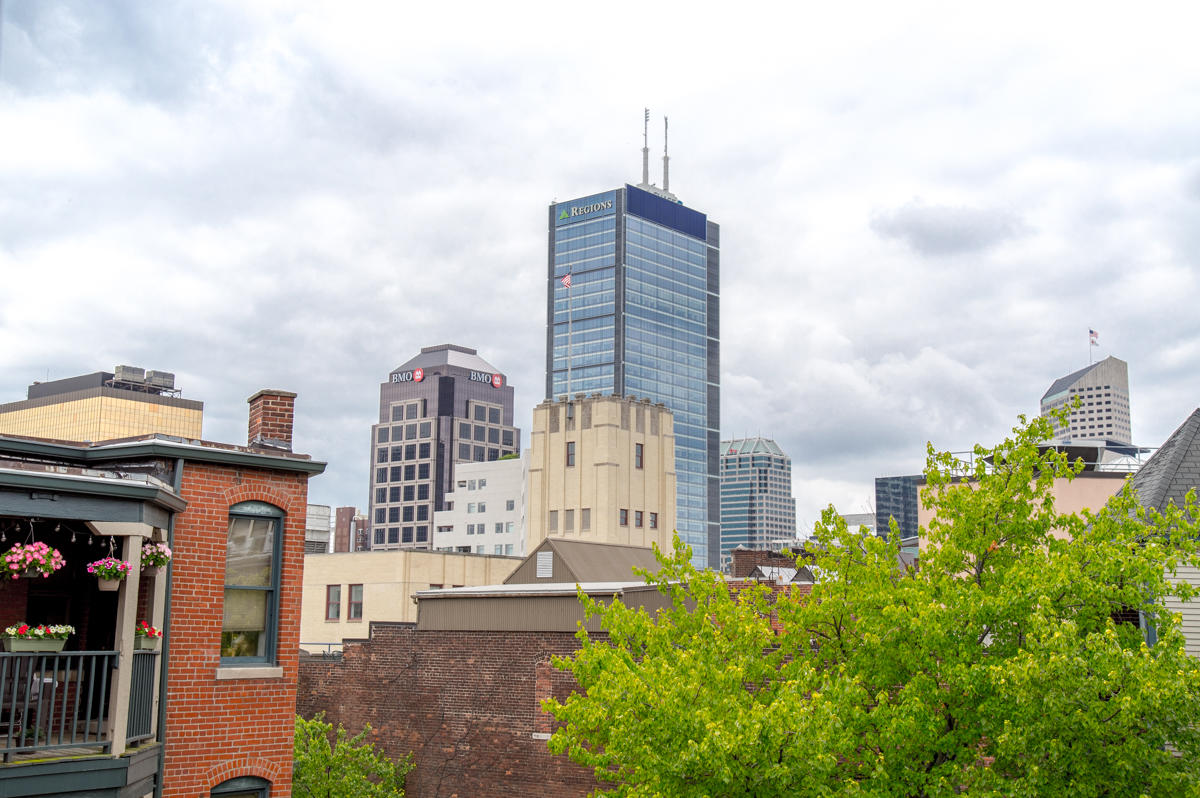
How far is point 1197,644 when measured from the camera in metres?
18.6

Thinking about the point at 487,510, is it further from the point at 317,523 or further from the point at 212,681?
the point at 212,681

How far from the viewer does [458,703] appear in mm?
30984

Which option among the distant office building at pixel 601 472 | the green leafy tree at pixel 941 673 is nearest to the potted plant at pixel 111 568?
the green leafy tree at pixel 941 673

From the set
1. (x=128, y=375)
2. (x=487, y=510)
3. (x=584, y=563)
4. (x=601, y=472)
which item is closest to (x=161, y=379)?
(x=128, y=375)

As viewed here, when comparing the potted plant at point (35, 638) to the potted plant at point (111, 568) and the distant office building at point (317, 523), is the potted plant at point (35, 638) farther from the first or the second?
the distant office building at point (317, 523)

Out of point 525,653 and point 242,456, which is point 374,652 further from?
point 242,456

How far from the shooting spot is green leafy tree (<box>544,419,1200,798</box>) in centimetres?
1365

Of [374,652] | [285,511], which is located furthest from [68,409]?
[285,511]

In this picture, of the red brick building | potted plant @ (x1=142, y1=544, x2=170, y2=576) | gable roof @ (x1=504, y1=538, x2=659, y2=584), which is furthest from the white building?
potted plant @ (x1=142, y1=544, x2=170, y2=576)

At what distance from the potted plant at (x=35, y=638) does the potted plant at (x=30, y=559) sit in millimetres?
718

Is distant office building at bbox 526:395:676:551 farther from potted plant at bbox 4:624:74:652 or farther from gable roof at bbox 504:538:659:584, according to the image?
potted plant at bbox 4:624:74:652

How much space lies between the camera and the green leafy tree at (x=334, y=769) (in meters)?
26.6

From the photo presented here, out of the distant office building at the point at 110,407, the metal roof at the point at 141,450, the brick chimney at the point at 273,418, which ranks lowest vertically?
the metal roof at the point at 141,450

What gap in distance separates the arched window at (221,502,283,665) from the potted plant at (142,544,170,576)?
2360 mm
